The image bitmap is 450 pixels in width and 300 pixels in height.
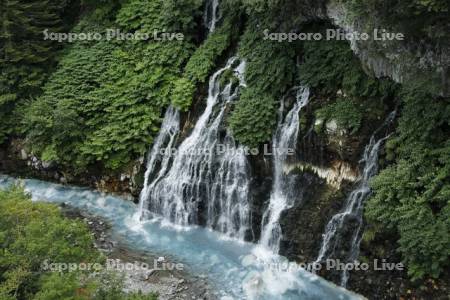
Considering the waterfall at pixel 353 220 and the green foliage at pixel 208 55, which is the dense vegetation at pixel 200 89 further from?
the waterfall at pixel 353 220

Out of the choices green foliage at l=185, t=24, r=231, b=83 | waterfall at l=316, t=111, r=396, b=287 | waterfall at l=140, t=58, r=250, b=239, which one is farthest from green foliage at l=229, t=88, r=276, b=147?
waterfall at l=316, t=111, r=396, b=287

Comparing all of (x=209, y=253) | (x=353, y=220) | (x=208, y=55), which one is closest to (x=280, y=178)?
(x=353, y=220)

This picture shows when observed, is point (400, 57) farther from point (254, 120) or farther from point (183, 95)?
point (183, 95)

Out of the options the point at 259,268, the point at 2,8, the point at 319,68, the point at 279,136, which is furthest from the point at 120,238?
the point at 2,8

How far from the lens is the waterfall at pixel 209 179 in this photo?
16625 mm

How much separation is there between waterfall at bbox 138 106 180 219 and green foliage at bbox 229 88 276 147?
3.03 meters

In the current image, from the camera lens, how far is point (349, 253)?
1405 cm

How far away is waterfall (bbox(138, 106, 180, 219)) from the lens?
60.1 ft

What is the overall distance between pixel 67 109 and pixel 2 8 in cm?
473

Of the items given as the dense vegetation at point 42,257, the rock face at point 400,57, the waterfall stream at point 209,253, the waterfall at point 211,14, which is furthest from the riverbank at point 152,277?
the waterfall at point 211,14

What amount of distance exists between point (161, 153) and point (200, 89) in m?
2.75

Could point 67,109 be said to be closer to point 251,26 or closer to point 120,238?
point 120,238

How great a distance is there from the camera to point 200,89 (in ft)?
62.0

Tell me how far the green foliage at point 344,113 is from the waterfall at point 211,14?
22.9 feet
